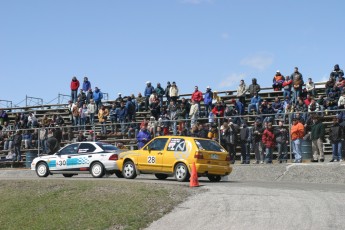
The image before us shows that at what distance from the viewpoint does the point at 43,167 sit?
29500 mm

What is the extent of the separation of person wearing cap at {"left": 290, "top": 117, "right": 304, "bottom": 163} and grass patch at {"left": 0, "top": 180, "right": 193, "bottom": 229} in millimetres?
8350

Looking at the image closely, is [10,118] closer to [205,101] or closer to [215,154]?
[205,101]

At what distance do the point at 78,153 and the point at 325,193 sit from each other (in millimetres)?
11885

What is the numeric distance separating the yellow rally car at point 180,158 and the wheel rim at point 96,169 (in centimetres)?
223

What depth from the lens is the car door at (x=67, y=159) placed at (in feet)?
92.2

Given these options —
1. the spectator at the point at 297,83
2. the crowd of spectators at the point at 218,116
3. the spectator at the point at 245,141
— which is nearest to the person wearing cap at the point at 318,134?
the crowd of spectators at the point at 218,116

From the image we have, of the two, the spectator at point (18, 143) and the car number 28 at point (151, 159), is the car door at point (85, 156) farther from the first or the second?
the spectator at point (18, 143)

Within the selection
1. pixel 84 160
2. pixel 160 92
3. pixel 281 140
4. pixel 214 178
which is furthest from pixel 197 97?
pixel 214 178

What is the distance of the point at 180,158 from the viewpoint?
77.5 ft

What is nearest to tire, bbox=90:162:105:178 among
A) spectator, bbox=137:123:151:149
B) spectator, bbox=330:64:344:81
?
spectator, bbox=137:123:151:149

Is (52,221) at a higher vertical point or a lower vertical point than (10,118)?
lower

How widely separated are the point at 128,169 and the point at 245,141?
612 centimetres

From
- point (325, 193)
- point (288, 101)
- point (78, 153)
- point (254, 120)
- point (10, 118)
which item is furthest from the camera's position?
point (10, 118)

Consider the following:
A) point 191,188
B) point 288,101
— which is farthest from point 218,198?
point 288,101
